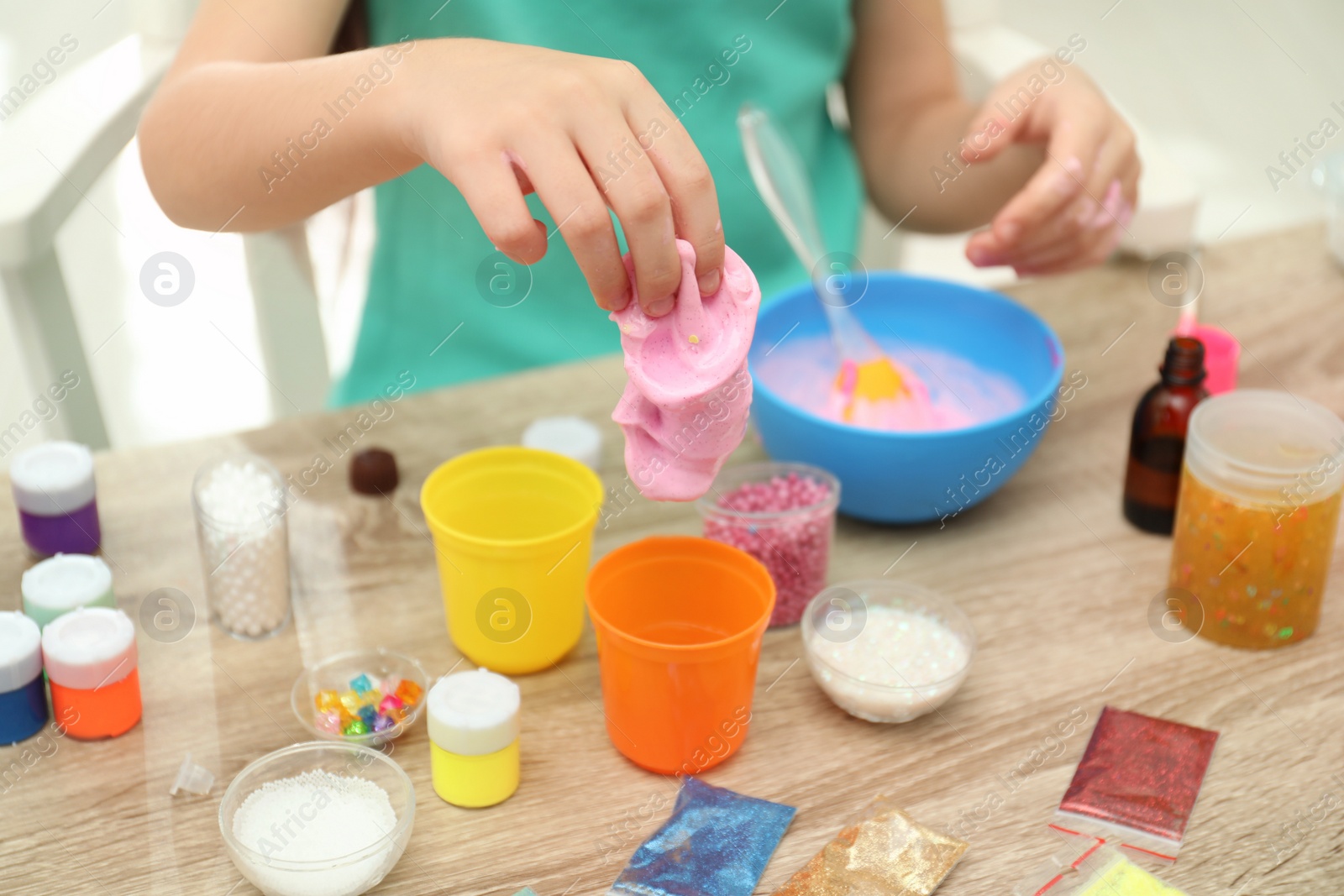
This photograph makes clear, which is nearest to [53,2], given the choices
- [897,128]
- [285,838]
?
[897,128]

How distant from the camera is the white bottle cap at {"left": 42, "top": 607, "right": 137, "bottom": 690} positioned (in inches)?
29.0

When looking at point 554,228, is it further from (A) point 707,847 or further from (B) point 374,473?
(A) point 707,847

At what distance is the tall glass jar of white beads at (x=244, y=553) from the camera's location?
32.6 inches

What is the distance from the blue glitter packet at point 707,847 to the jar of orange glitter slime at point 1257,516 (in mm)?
384

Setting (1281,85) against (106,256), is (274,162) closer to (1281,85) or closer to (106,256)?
(106,256)

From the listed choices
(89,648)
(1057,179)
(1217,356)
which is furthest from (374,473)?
(1217,356)

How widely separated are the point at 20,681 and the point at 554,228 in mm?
652

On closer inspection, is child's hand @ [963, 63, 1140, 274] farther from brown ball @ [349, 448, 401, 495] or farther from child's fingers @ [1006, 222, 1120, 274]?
brown ball @ [349, 448, 401, 495]

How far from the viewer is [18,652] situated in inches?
29.0

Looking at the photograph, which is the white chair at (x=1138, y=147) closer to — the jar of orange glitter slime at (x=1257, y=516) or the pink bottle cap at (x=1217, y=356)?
the pink bottle cap at (x=1217, y=356)

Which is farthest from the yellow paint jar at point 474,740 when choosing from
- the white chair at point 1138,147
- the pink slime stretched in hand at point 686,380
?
the white chair at point 1138,147

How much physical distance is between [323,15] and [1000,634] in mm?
756

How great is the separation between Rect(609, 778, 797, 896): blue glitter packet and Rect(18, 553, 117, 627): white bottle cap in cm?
42

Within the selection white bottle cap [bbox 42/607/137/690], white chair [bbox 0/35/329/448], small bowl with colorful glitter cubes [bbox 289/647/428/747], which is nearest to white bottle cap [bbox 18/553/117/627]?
white bottle cap [bbox 42/607/137/690]
